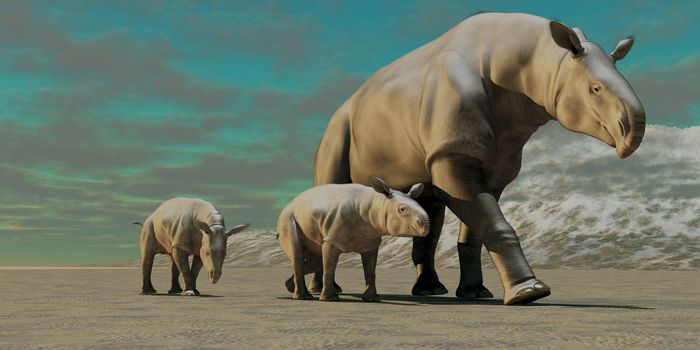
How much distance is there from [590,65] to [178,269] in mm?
6322

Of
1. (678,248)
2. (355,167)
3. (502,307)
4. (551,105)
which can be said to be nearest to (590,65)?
(551,105)

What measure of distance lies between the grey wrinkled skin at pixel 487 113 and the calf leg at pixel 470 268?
0.05ft

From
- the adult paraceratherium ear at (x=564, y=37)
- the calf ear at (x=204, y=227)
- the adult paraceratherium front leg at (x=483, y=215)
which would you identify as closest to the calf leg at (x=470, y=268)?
the adult paraceratherium front leg at (x=483, y=215)

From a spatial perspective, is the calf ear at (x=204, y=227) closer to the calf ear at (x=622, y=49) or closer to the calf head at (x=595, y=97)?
the calf head at (x=595, y=97)

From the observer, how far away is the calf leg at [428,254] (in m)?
12.1

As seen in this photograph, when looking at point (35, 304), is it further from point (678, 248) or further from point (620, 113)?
point (678, 248)

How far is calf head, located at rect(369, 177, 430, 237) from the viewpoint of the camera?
363 inches

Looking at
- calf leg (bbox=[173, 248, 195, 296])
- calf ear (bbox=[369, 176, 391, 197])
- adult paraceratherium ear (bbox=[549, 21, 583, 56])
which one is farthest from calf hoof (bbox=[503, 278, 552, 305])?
calf leg (bbox=[173, 248, 195, 296])

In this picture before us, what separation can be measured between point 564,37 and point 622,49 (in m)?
0.90

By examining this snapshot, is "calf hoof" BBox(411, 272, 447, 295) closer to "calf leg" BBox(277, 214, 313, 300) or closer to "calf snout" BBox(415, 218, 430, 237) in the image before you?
"calf leg" BBox(277, 214, 313, 300)

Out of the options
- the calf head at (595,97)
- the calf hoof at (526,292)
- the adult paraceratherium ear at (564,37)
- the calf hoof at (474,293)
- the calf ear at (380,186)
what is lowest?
the calf hoof at (526,292)

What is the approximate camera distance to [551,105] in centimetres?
915

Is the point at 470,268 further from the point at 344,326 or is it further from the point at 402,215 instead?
the point at 344,326

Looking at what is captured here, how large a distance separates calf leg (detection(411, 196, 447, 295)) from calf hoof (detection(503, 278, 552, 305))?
3.04 meters
